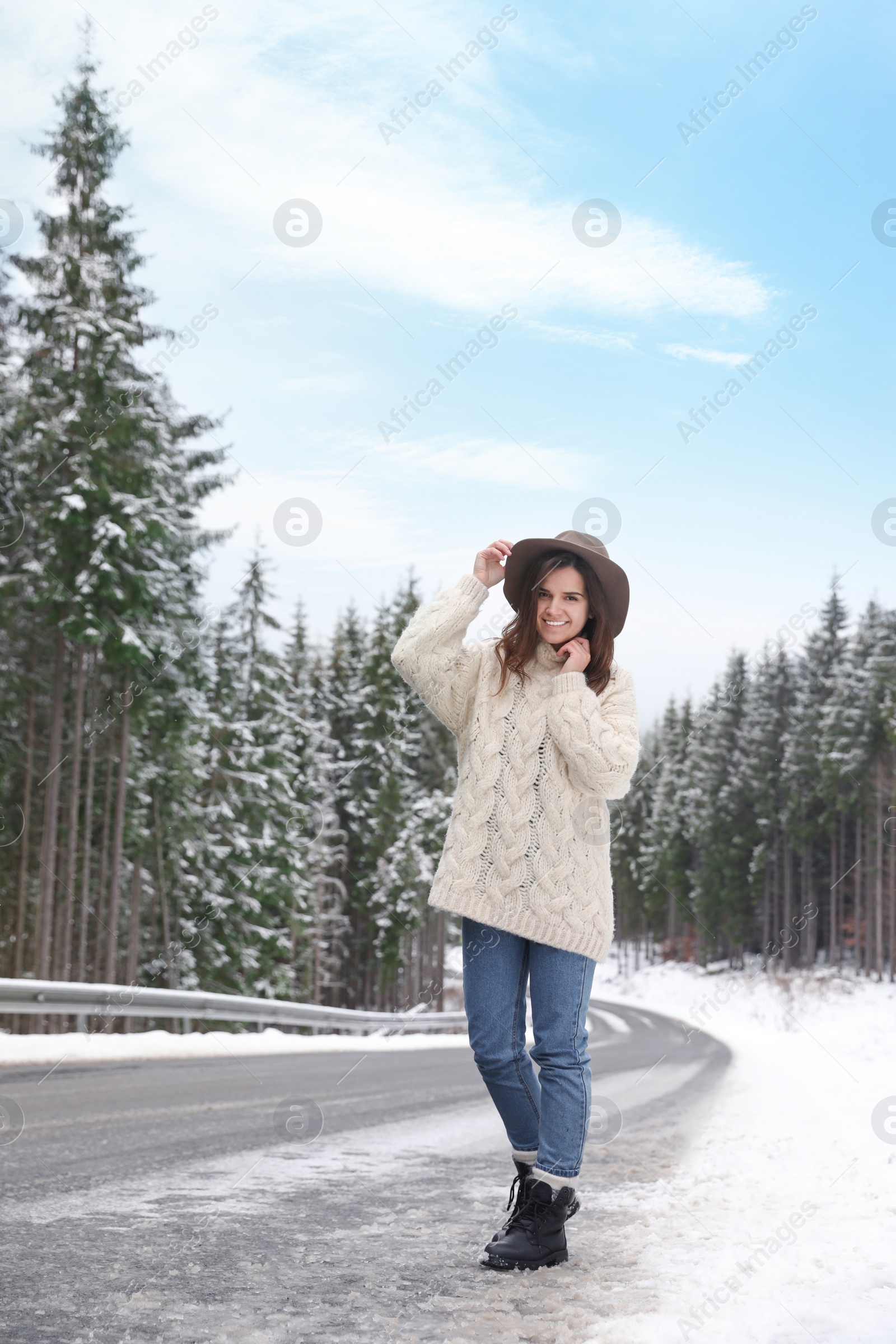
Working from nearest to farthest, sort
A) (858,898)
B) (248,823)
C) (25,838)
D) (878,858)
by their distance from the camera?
(25,838)
(248,823)
(878,858)
(858,898)

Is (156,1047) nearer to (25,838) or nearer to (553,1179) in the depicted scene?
(553,1179)

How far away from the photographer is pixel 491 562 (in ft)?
13.2

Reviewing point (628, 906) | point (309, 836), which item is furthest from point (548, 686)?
point (628, 906)

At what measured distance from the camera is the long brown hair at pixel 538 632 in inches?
150

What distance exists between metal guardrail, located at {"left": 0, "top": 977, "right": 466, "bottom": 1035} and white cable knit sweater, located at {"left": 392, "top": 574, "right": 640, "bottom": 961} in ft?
28.1

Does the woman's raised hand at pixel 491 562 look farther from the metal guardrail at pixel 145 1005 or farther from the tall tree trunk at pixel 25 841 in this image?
the tall tree trunk at pixel 25 841

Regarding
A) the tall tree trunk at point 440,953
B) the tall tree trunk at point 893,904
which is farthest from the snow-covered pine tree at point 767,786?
the tall tree trunk at point 440,953

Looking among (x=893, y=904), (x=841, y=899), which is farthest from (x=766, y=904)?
(x=893, y=904)

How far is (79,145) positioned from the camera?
2100cm

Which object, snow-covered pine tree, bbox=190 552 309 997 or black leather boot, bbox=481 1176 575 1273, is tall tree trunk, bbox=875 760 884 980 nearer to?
snow-covered pine tree, bbox=190 552 309 997

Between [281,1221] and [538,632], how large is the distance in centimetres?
217

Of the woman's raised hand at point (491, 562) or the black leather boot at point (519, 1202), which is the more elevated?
the woman's raised hand at point (491, 562)

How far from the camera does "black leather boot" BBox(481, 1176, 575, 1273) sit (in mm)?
3270

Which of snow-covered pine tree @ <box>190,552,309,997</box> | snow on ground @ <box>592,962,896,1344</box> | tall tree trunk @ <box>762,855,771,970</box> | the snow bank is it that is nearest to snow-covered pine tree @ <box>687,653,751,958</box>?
tall tree trunk @ <box>762,855,771,970</box>
